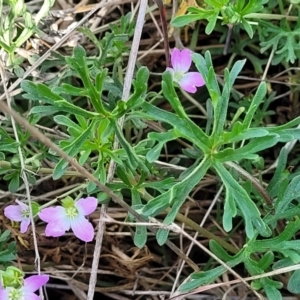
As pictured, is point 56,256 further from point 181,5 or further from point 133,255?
point 181,5

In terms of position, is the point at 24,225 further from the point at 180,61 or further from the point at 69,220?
the point at 180,61

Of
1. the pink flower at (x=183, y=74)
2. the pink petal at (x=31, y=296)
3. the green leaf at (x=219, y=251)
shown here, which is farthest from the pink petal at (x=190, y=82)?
the pink petal at (x=31, y=296)

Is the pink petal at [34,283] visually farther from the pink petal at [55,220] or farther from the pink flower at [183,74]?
the pink flower at [183,74]

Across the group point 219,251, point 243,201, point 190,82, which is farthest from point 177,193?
point 190,82

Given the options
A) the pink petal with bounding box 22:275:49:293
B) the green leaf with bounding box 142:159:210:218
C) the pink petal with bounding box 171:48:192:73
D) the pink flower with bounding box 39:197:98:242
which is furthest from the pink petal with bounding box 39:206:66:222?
the pink petal with bounding box 171:48:192:73

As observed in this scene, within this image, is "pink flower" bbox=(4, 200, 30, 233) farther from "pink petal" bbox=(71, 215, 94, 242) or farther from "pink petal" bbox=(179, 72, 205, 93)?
"pink petal" bbox=(179, 72, 205, 93)

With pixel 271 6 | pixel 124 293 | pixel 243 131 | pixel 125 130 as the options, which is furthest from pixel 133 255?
pixel 271 6
